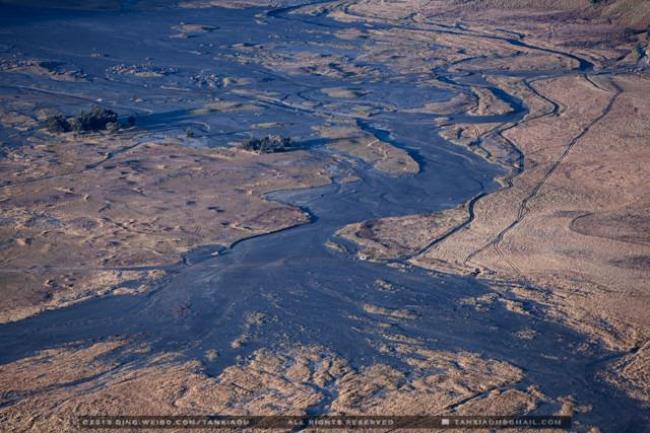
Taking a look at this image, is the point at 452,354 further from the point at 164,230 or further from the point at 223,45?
the point at 223,45

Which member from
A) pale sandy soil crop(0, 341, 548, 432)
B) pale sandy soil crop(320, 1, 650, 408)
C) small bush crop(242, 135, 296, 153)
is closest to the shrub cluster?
small bush crop(242, 135, 296, 153)

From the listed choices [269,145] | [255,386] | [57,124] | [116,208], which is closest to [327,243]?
[116,208]

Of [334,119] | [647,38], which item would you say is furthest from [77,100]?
[647,38]

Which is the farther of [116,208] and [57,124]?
[57,124]

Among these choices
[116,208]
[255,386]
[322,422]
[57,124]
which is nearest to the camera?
[322,422]

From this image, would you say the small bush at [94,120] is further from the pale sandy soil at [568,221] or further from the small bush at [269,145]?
the pale sandy soil at [568,221]

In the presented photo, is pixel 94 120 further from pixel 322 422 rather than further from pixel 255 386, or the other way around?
pixel 322 422

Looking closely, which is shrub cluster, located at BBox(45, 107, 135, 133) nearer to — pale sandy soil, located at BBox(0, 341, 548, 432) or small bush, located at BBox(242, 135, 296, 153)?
small bush, located at BBox(242, 135, 296, 153)

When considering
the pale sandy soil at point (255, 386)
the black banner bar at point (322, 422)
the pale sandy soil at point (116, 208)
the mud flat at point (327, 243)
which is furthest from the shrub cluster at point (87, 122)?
the black banner bar at point (322, 422)
